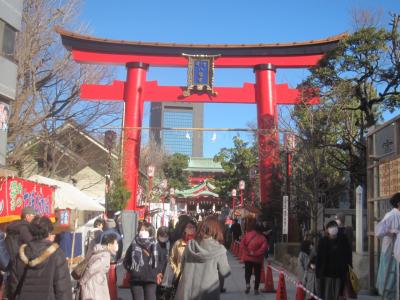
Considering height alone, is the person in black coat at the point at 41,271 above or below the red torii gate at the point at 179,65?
below

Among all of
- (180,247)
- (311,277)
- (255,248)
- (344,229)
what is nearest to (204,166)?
(255,248)

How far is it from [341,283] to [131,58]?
16.6 m

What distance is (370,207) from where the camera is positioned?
10.0m

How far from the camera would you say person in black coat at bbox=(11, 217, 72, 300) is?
15.3 ft

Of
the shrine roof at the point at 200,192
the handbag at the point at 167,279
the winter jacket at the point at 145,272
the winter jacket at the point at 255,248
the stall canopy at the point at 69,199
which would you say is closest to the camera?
the winter jacket at the point at 145,272

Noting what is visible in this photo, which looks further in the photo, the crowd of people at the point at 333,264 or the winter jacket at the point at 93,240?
the crowd of people at the point at 333,264

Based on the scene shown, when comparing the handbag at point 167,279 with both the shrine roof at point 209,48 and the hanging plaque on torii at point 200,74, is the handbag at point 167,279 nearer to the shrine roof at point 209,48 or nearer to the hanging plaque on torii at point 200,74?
the hanging plaque on torii at point 200,74

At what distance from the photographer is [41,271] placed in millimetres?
4703

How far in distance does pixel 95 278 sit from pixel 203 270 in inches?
49.9

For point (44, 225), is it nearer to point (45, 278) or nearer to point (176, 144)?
point (45, 278)

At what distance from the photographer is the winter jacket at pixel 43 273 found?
15.3 ft

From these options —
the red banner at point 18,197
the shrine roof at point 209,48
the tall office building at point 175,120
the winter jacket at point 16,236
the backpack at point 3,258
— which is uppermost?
the tall office building at point 175,120

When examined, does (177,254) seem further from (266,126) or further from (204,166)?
(204,166)

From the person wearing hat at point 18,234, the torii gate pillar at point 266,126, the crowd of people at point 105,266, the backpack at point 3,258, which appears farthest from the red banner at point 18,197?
the torii gate pillar at point 266,126
